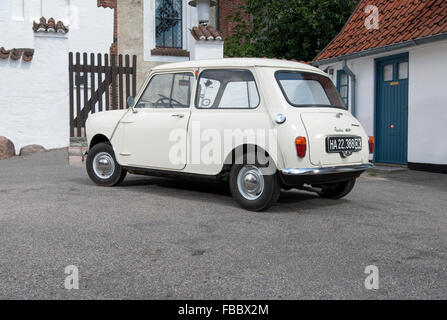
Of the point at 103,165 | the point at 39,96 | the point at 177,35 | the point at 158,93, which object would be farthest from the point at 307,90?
the point at 177,35

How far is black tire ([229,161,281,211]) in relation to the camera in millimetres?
5977

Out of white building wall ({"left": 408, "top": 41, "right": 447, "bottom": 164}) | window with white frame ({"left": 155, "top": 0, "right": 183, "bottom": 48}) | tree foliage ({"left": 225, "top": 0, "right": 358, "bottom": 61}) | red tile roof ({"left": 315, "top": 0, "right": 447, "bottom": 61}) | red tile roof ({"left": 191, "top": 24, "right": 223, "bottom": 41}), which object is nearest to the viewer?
white building wall ({"left": 408, "top": 41, "right": 447, "bottom": 164})

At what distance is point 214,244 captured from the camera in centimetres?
460

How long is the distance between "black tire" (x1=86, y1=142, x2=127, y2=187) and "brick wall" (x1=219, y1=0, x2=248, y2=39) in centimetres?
1399

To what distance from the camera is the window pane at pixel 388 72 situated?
12315mm

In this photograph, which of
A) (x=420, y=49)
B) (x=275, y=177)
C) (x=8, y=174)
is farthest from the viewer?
(x=420, y=49)

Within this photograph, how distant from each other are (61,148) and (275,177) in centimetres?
893

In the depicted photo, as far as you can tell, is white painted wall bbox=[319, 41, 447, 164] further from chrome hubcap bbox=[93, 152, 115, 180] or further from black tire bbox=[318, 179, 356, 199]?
chrome hubcap bbox=[93, 152, 115, 180]

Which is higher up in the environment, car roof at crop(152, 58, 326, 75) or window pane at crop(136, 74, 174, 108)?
car roof at crop(152, 58, 326, 75)

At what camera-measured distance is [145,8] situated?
1981 cm

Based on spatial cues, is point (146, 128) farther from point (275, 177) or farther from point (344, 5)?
point (344, 5)

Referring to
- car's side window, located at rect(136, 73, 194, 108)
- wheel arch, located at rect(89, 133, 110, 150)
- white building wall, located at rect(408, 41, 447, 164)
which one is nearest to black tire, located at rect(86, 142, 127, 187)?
wheel arch, located at rect(89, 133, 110, 150)

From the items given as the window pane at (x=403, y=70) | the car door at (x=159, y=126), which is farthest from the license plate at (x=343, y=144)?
the window pane at (x=403, y=70)
